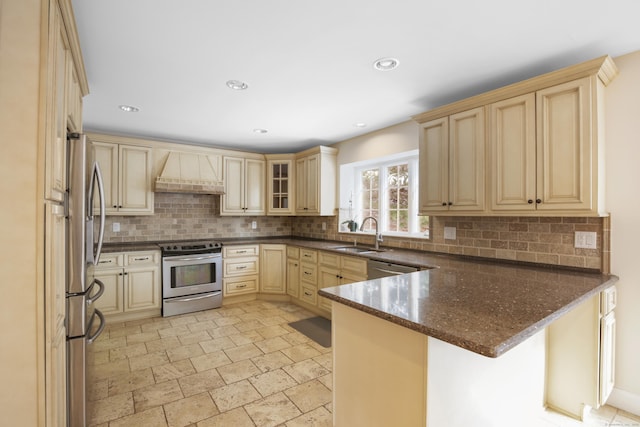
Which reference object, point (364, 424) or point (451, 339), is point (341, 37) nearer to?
point (451, 339)

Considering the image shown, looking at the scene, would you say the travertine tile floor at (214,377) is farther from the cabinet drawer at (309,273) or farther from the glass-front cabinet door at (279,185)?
the glass-front cabinet door at (279,185)

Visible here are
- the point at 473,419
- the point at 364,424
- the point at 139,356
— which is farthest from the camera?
the point at 139,356

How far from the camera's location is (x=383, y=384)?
1340 millimetres

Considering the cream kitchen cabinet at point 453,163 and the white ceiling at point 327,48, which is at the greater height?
the white ceiling at point 327,48

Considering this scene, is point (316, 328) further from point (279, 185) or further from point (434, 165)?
point (279, 185)

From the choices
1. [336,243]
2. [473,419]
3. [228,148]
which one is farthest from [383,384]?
[228,148]

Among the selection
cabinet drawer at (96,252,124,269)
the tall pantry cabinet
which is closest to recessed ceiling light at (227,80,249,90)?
the tall pantry cabinet

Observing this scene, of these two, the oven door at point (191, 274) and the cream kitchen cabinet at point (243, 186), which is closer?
the oven door at point (191, 274)

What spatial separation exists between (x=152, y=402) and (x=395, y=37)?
9.67 feet

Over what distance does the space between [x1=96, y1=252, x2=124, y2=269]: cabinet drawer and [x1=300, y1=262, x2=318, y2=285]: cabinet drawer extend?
7.42 ft

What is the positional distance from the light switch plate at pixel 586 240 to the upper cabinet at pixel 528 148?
0.72 feet

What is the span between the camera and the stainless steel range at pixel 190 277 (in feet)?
12.8

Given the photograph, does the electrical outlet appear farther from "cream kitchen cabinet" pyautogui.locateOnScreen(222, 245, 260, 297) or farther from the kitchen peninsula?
"cream kitchen cabinet" pyautogui.locateOnScreen(222, 245, 260, 297)

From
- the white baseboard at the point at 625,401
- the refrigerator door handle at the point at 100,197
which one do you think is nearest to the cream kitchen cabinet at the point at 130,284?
the refrigerator door handle at the point at 100,197
